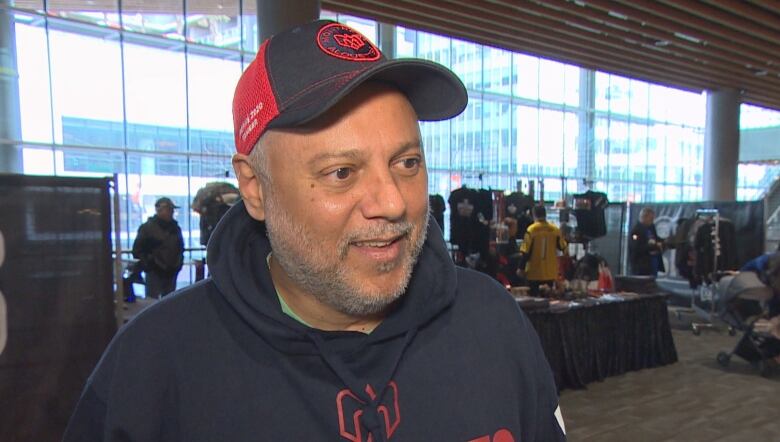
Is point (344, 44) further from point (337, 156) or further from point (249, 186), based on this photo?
point (249, 186)

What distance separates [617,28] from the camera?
7.79 meters

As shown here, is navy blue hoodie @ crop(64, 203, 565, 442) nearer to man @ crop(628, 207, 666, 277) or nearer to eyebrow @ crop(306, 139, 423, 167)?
eyebrow @ crop(306, 139, 423, 167)

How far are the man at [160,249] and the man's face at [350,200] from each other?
17.8 feet

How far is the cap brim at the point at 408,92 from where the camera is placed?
0.78 m

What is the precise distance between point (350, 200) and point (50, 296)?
6.65 ft

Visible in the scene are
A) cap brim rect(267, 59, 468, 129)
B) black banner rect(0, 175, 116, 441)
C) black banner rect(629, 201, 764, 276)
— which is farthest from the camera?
black banner rect(629, 201, 764, 276)

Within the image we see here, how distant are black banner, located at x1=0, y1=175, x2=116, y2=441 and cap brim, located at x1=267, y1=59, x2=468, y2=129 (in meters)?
1.92

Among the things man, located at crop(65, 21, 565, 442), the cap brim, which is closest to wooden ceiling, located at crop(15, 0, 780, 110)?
the cap brim

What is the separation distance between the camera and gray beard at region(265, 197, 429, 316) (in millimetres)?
850

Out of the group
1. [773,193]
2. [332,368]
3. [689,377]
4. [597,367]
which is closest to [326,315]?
[332,368]

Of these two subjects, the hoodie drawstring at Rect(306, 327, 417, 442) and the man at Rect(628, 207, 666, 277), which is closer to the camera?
the hoodie drawstring at Rect(306, 327, 417, 442)

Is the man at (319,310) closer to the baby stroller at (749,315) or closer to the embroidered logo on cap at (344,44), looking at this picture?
the embroidered logo on cap at (344,44)

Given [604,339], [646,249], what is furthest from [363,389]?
[646,249]

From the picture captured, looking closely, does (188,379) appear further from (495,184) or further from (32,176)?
(495,184)
